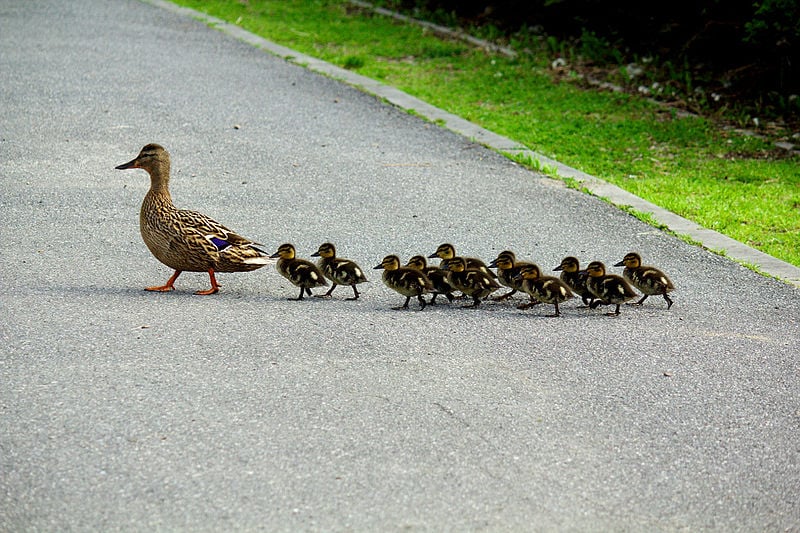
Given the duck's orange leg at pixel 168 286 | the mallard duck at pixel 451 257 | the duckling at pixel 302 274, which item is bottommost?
the duck's orange leg at pixel 168 286

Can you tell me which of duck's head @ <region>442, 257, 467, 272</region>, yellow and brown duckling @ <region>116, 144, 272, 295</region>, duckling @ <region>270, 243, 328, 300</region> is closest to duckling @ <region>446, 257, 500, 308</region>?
duck's head @ <region>442, 257, 467, 272</region>

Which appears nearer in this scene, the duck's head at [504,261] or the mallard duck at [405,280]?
the mallard duck at [405,280]

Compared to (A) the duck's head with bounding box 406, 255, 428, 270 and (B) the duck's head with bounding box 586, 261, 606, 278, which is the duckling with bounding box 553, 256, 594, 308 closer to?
(B) the duck's head with bounding box 586, 261, 606, 278

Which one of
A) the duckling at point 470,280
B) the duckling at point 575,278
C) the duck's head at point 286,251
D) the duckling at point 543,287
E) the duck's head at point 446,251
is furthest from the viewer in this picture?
the duck's head at point 446,251

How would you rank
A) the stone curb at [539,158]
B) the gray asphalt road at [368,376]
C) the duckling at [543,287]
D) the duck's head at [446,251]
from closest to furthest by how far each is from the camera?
the gray asphalt road at [368,376]
the duckling at [543,287]
the duck's head at [446,251]
the stone curb at [539,158]

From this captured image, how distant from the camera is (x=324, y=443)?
492 centimetres

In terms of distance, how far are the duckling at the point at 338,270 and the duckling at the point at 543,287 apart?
1041 millimetres

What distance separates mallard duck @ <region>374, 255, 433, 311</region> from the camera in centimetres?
690

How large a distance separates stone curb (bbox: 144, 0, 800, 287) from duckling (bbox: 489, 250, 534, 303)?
189 cm

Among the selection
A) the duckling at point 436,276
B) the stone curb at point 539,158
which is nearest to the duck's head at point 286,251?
the duckling at point 436,276

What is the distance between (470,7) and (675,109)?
7387 mm

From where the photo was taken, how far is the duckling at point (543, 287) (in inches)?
270

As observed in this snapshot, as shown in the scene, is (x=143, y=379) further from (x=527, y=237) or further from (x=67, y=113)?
(x=67, y=113)

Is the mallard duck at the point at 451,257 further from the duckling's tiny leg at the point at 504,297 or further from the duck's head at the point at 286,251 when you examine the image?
the duck's head at the point at 286,251
